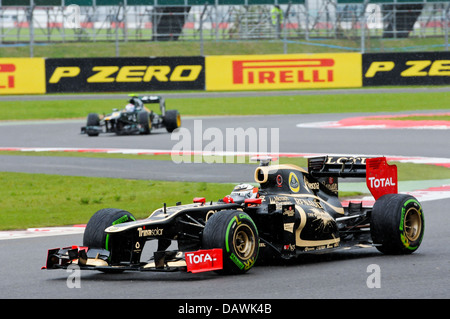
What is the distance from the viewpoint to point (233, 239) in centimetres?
813

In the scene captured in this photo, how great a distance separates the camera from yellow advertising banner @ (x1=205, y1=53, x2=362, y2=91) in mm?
39906

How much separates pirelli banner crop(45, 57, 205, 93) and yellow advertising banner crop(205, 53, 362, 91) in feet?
3.49

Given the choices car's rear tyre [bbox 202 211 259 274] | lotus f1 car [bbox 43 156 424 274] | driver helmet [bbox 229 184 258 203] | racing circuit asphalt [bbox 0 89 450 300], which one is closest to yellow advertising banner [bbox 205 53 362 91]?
racing circuit asphalt [bbox 0 89 450 300]

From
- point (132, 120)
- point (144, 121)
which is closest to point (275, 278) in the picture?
point (144, 121)

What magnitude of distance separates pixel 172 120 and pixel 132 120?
4.35 ft

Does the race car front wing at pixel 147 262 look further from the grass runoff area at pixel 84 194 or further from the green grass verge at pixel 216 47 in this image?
the green grass verge at pixel 216 47

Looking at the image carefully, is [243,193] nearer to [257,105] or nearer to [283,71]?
[257,105]

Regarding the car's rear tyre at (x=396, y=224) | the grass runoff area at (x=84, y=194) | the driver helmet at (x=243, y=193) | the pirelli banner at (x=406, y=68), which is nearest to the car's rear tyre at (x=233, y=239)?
the driver helmet at (x=243, y=193)

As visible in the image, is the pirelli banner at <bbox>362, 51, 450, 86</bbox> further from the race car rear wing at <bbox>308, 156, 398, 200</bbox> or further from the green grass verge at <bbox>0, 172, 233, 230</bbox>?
the race car rear wing at <bbox>308, 156, 398, 200</bbox>

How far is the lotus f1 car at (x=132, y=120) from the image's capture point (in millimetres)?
28391

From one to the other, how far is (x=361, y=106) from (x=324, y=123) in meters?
6.42

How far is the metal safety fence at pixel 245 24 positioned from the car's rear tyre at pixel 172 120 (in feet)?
50.8
